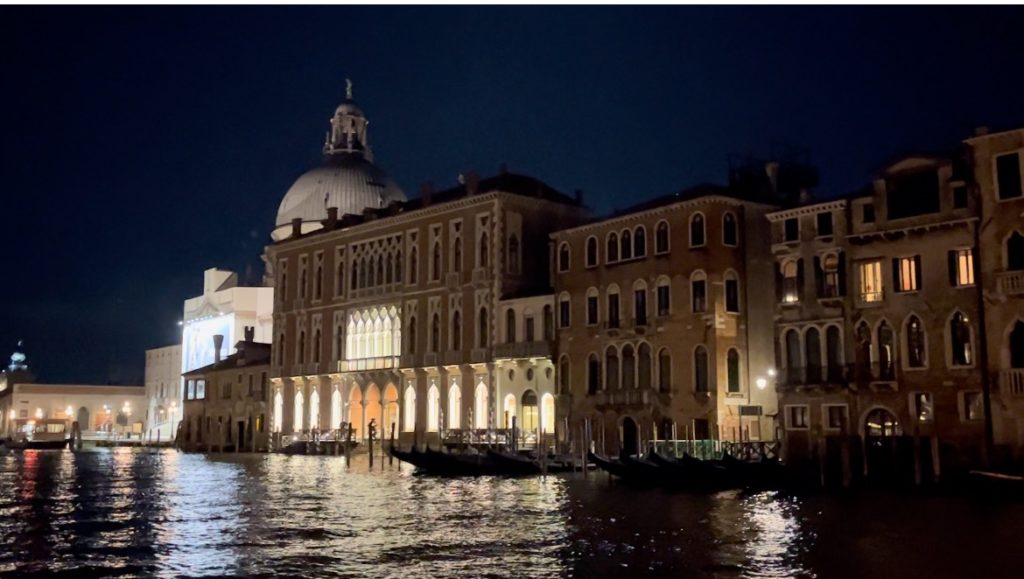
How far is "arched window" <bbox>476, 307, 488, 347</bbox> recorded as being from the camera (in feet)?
140

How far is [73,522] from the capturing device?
20.3 m

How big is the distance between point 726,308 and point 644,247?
346 centimetres

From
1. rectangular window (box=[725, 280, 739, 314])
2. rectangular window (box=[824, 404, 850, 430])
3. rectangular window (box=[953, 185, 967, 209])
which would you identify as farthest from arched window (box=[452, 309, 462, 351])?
rectangular window (box=[953, 185, 967, 209])

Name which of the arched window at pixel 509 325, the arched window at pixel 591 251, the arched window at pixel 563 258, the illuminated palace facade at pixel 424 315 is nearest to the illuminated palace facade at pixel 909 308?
the arched window at pixel 591 251

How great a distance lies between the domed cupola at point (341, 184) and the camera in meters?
63.4

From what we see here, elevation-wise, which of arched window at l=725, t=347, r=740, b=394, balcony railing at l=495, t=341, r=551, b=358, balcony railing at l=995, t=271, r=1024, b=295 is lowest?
arched window at l=725, t=347, r=740, b=394

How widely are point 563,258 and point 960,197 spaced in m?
14.4

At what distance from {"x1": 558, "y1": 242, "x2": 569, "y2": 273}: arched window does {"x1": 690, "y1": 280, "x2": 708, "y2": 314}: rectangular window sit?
5.51m

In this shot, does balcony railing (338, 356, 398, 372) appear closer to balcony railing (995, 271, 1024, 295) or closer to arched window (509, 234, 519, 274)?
arched window (509, 234, 519, 274)

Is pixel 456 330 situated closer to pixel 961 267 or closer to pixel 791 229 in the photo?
pixel 791 229

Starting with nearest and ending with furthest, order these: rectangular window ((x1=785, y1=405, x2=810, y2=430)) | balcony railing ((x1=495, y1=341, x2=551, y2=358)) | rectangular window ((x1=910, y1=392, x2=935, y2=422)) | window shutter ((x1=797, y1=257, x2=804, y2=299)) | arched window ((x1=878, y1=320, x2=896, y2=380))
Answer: rectangular window ((x1=910, y1=392, x2=935, y2=422))
arched window ((x1=878, y1=320, x2=896, y2=380))
rectangular window ((x1=785, y1=405, x2=810, y2=430))
window shutter ((x1=797, y1=257, x2=804, y2=299))
balcony railing ((x1=495, y1=341, x2=551, y2=358))

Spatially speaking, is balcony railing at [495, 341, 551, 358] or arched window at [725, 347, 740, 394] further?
balcony railing at [495, 341, 551, 358]

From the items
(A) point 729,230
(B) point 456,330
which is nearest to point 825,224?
(A) point 729,230

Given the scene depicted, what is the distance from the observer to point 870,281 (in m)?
29.2
